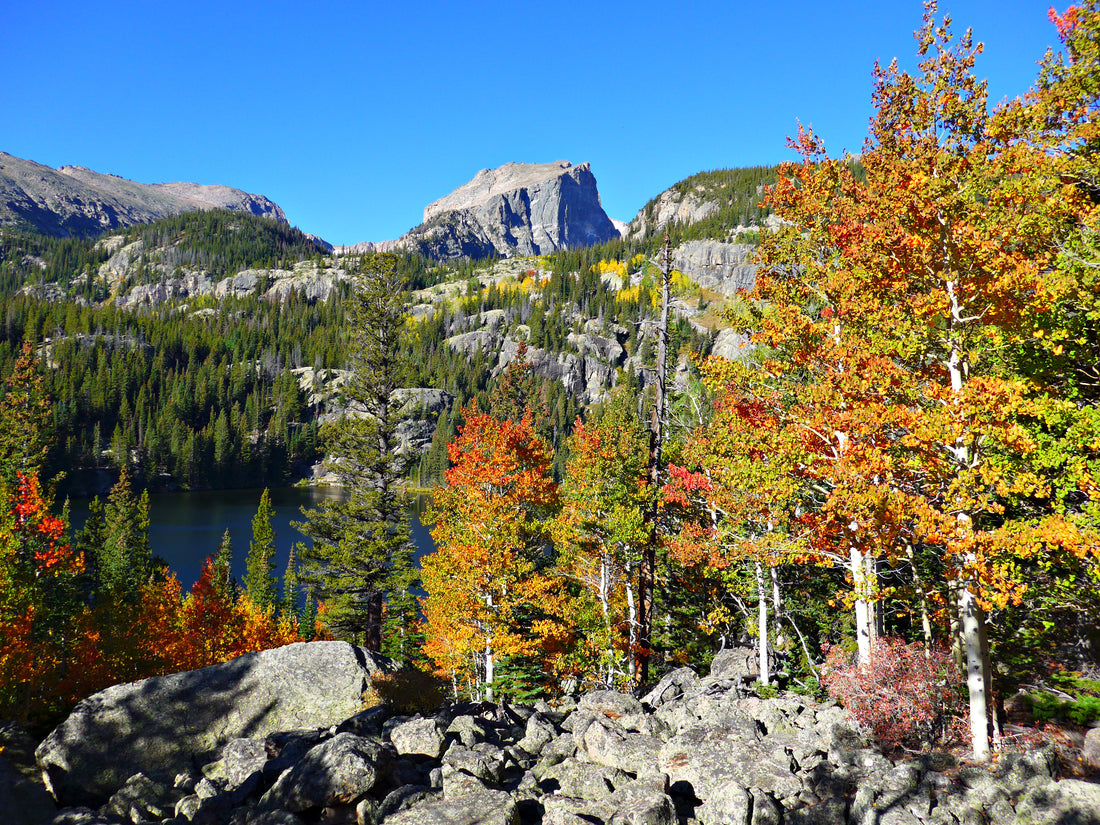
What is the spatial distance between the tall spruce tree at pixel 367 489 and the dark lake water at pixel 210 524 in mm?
22440

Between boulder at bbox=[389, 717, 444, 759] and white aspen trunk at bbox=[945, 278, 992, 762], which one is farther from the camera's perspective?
boulder at bbox=[389, 717, 444, 759]

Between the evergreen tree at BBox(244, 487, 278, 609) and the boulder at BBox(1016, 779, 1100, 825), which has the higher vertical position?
the boulder at BBox(1016, 779, 1100, 825)

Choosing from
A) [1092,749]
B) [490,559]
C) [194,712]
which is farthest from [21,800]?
[1092,749]

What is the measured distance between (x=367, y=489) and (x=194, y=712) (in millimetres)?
13075

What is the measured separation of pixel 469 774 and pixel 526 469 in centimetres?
1468

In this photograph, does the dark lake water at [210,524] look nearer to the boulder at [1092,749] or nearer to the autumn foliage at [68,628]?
the autumn foliage at [68,628]

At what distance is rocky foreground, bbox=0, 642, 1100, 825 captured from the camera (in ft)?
28.9

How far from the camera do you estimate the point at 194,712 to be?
15.5 m

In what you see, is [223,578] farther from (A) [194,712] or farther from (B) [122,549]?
(A) [194,712]

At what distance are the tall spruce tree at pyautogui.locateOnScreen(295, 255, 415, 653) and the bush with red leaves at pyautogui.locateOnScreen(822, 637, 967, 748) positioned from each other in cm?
1897

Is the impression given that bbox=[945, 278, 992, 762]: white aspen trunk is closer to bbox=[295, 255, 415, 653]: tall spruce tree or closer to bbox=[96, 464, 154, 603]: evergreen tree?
bbox=[295, 255, 415, 653]: tall spruce tree

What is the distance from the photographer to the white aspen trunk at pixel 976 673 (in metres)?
9.69

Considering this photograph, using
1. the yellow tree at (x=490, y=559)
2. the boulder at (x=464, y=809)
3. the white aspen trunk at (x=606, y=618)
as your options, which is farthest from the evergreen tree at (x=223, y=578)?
the boulder at (x=464, y=809)

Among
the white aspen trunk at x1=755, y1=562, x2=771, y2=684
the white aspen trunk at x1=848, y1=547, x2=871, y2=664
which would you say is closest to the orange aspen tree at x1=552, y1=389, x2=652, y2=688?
the white aspen trunk at x1=755, y1=562, x2=771, y2=684
